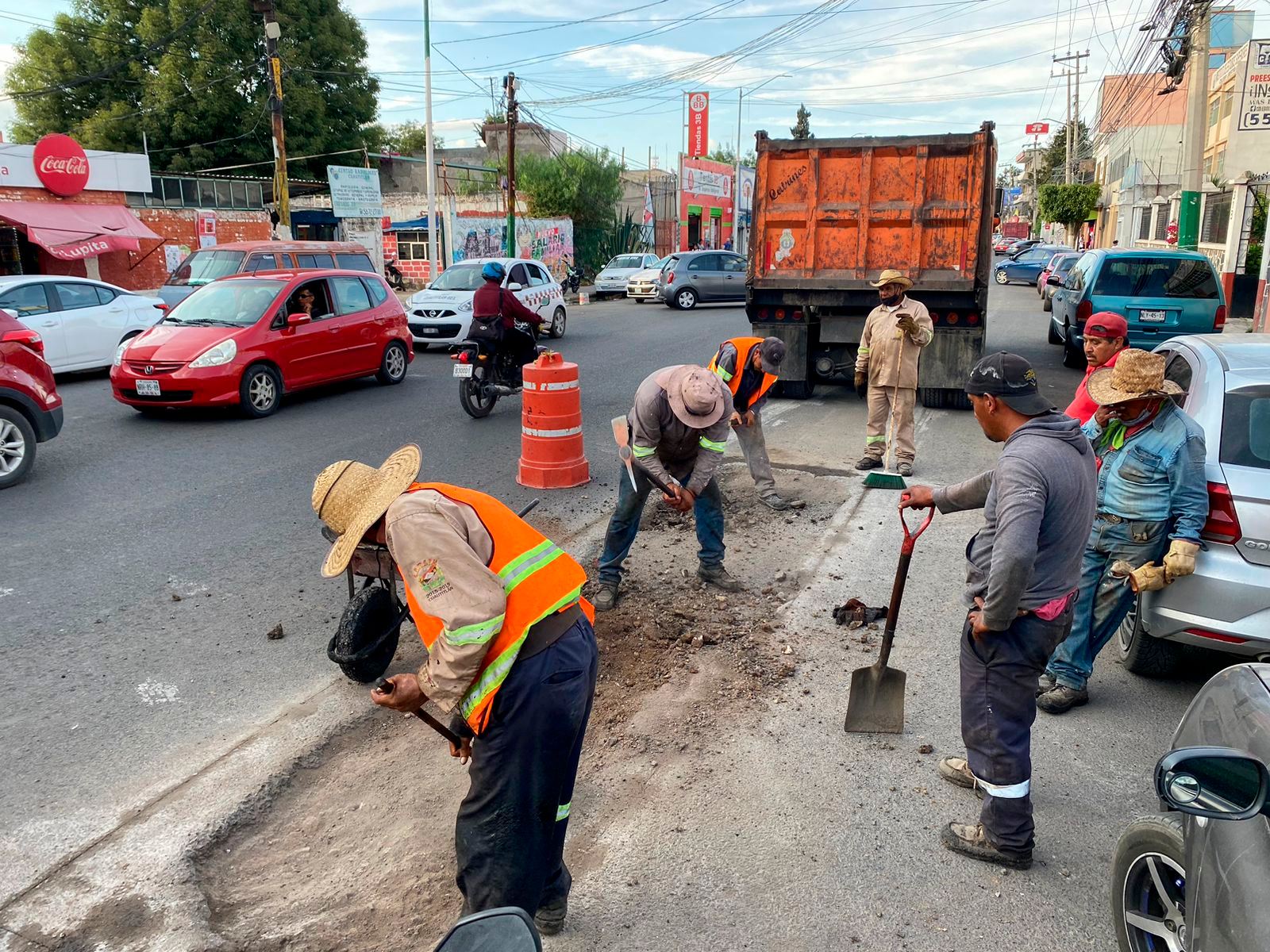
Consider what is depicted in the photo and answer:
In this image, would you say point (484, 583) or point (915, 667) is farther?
point (915, 667)

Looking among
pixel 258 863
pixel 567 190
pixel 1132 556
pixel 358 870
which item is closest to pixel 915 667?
pixel 1132 556

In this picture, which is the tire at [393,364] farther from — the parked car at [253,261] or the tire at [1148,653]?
the tire at [1148,653]

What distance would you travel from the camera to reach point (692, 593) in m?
5.92

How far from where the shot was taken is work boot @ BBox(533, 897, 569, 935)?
299 centimetres

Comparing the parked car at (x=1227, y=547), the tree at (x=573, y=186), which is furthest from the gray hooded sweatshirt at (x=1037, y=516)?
the tree at (x=573, y=186)

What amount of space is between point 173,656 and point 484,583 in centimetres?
337

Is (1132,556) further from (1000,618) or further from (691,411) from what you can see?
(691,411)

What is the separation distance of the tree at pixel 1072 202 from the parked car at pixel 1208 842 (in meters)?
55.7

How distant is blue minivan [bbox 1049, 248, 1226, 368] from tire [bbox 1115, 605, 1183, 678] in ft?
31.9

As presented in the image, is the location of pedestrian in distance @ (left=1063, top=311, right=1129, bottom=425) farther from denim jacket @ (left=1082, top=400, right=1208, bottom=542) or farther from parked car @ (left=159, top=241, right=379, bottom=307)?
parked car @ (left=159, top=241, right=379, bottom=307)

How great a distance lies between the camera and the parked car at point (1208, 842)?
1960 mm

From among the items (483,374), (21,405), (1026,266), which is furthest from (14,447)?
(1026,266)

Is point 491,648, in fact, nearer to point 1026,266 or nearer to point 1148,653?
point 1148,653

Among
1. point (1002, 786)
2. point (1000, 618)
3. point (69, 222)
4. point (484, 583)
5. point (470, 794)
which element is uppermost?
point (69, 222)
